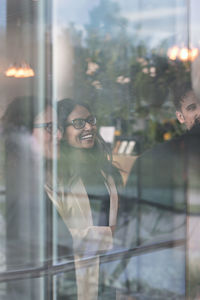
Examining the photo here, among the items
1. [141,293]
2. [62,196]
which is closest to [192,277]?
[141,293]

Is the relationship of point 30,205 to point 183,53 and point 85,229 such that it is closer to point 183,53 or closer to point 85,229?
point 85,229

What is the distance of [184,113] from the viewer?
1649mm

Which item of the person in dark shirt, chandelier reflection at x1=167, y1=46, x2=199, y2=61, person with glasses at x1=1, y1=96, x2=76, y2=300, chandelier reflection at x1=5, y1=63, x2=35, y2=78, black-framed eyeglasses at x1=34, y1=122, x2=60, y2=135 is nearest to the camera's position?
the person in dark shirt

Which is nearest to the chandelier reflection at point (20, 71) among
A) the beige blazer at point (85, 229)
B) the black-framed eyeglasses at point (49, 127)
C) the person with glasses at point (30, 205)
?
the person with glasses at point (30, 205)

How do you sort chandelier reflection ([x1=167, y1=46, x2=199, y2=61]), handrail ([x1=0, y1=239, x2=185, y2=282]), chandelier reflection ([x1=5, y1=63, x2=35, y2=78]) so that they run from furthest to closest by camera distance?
chandelier reflection ([x1=167, y1=46, x2=199, y2=61]) < handrail ([x1=0, y1=239, x2=185, y2=282]) < chandelier reflection ([x1=5, y1=63, x2=35, y2=78])

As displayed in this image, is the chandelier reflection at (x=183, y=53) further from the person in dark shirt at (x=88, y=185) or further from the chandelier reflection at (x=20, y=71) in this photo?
the person in dark shirt at (x=88, y=185)

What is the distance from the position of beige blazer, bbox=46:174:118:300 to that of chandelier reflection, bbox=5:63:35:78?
21.4 inches

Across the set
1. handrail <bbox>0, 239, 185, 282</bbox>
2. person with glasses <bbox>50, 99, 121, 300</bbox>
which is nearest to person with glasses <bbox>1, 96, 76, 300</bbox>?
handrail <bbox>0, 239, 185, 282</bbox>

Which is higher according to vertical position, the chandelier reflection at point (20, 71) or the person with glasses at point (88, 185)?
the chandelier reflection at point (20, 71)

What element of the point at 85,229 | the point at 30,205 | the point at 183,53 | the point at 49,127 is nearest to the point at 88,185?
the point at 85,229

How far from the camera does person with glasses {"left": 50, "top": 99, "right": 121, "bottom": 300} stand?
160cm

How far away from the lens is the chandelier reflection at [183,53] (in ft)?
8.46

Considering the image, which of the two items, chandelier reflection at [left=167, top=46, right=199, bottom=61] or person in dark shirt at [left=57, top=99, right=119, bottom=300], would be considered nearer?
person in dark shirt at [left=57, top=99, right=119, bottom=300]

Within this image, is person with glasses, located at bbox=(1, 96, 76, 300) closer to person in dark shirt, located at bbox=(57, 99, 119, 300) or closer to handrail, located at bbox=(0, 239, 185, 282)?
handrail, located at bbox=(0, 239, 185, 282)
